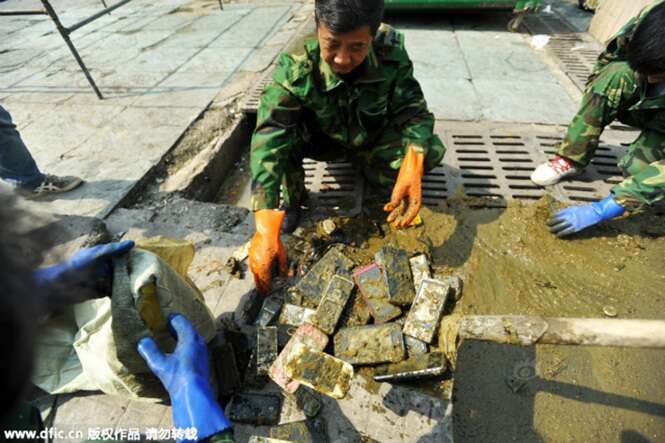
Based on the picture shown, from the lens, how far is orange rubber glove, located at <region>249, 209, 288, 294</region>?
6.26 ft

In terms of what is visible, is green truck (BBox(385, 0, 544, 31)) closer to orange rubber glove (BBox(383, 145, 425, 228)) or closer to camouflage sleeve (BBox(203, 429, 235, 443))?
orange rubber glove (BBox(383, 145, 425, 228))

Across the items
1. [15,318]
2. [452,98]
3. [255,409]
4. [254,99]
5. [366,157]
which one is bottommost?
[255,409]

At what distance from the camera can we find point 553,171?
2.51 meters

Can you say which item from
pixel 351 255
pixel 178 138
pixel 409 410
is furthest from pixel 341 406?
pixel 178 138

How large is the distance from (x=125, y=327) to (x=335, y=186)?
187 cm

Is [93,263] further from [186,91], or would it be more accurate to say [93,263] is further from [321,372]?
[186,91]

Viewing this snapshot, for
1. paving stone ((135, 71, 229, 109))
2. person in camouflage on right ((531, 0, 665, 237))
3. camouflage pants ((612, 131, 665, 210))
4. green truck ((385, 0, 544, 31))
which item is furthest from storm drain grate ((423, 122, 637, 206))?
green truck ((385, 0, 544, 31))

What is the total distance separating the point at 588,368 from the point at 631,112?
181 centimetres

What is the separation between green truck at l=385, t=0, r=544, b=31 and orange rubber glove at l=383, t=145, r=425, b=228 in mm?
4034

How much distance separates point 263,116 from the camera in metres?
2.13

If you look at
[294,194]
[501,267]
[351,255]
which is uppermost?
[294,194]

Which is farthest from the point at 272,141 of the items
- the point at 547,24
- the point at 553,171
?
the point at 547,24

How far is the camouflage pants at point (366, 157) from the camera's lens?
2.27m

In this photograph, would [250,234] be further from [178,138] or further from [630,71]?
[630,71]
